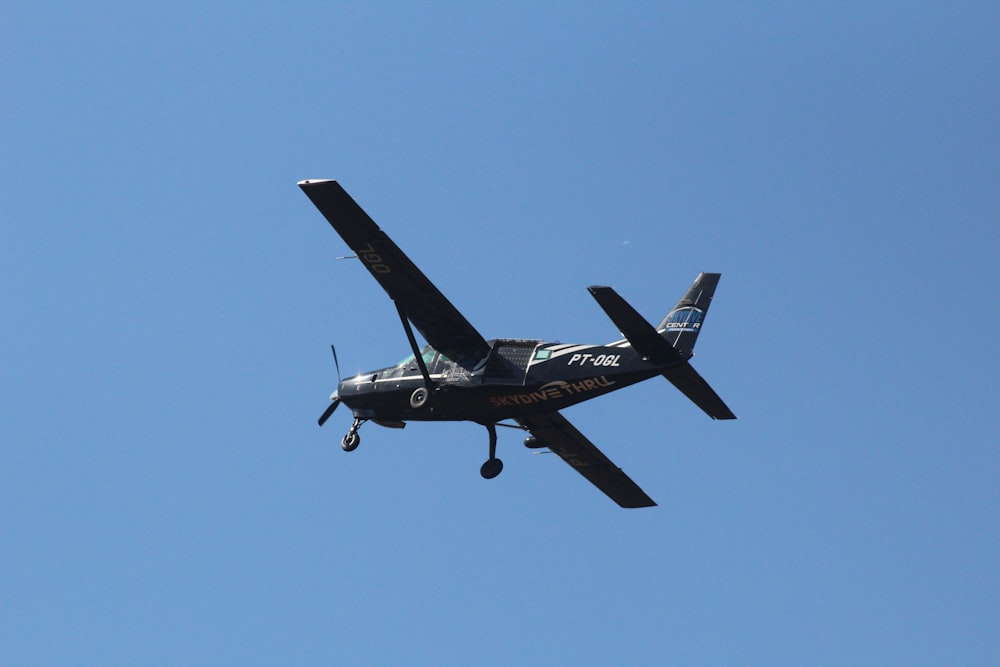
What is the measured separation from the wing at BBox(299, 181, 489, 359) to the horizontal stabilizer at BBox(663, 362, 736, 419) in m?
4.20

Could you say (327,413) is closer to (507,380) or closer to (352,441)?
(352,441)

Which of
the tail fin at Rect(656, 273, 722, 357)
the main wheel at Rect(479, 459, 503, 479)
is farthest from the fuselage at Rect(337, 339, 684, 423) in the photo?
the main wheel at Rect(479, 459, 503, 479)

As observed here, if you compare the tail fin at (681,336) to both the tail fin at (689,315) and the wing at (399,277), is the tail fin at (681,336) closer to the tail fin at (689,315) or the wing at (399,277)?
the tail fin at (689,315)

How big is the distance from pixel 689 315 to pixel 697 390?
1601 millimetres

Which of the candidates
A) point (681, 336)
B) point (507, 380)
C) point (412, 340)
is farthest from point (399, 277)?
point (681, 336)

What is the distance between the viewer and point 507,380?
31562 mm

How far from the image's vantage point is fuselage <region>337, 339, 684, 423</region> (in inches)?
1198

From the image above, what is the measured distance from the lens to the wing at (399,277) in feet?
98.8

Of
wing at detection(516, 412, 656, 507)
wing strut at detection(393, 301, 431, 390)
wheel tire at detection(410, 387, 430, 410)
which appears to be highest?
wing strut at detection(393, 301, 431, 390)

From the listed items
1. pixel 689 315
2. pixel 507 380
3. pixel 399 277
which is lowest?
pixel 507 380

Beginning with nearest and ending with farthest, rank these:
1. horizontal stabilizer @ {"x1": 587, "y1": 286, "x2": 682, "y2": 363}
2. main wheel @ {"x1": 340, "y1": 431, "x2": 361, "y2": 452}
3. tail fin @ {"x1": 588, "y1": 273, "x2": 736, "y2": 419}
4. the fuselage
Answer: horizontal stabilizer @ {"x1": 587, "y1": 286, "x2": 682, "y2": 363} → tail fin @ {"x1": 588, "y1": 273, "x2": 736, "y2": 419} → the fuselage → main wheel @ {"x1": 340, "y1": 431, "x2": 361, "y2": 452}

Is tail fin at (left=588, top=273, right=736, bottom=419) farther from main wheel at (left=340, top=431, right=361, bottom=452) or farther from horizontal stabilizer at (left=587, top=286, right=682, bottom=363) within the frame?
main wheel at (left=340, top=431, right=361, bottom=452)

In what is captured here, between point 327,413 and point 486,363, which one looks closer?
point 486,363

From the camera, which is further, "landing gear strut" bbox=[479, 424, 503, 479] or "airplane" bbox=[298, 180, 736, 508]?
"landing gear strut" bbox=[479, 424, 503, 479]
